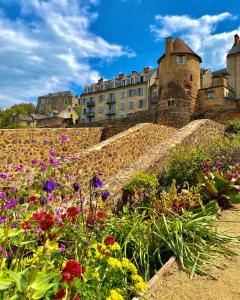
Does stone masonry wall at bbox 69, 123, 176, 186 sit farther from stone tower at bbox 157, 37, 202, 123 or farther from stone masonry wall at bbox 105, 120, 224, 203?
stone tower at bbox 157, 37, 202, 123

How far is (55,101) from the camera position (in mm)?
90500

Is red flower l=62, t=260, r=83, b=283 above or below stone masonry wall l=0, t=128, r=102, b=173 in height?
below

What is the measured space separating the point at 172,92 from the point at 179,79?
147 cm

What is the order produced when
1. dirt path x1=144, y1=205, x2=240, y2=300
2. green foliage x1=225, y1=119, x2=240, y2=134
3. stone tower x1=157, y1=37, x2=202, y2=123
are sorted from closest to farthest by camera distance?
dirt path x1=144, y1=205, x2=240, y2=300, green foliage x1=225, y1=119, x2=240, y2=134, stone tower x1=157, y1=37, x2=202, y2=123

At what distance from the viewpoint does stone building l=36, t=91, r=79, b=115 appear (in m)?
89.3

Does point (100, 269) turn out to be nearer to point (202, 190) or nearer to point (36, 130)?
point (202, 190)

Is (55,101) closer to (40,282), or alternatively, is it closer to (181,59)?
(181,59)

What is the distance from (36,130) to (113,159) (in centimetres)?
381

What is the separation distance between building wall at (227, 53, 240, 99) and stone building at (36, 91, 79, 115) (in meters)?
50.6

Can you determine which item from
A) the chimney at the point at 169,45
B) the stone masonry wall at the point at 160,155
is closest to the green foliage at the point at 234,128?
the stone masonry wall at the point at 160,155

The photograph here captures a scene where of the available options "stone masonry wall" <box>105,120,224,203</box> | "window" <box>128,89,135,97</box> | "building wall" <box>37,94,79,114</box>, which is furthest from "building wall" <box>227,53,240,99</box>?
"building wall" <box>37,94,79,114</box>

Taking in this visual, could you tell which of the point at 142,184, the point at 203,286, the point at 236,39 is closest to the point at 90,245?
the point at 203,286

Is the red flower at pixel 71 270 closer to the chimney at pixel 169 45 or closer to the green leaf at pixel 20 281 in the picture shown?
the green leaf at pixel 20 281

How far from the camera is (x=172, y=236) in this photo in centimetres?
425
